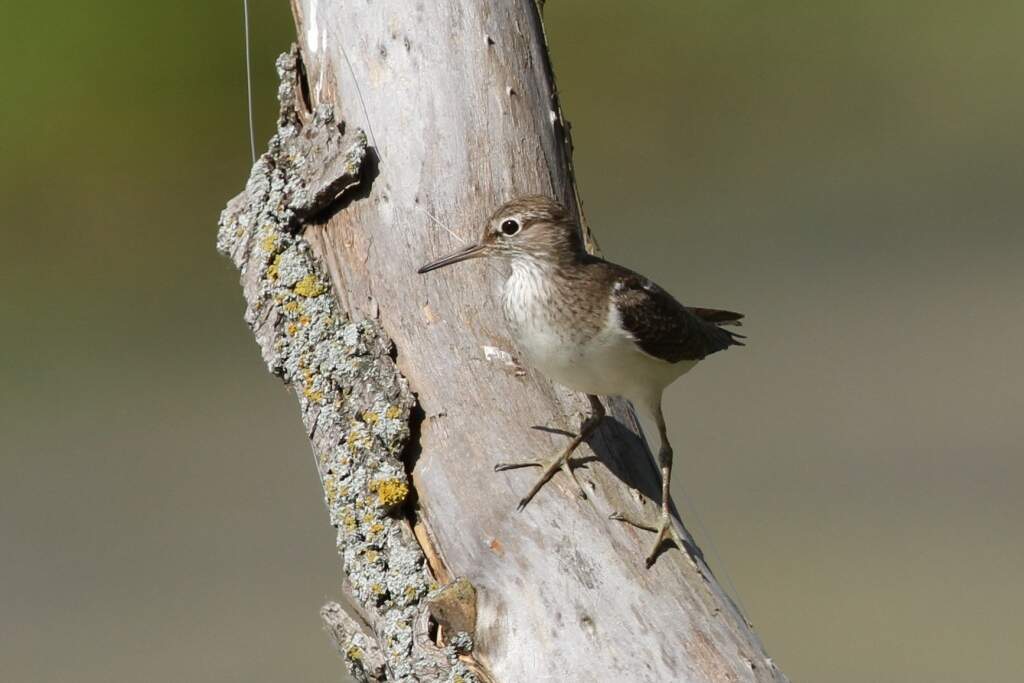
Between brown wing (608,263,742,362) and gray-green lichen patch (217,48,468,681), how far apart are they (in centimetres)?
98

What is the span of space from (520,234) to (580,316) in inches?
16.8

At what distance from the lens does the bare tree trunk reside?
13.1ft

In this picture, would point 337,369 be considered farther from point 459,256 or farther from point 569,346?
point 569,346

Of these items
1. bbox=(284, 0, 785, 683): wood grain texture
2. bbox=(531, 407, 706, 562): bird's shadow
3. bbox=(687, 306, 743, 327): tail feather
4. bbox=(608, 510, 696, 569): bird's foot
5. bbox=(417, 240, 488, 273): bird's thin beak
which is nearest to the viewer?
bbox=(284, 0, 785, 683): wood grain texture

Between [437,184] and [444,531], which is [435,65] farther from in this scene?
[444,531]

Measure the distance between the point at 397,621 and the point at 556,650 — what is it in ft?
1.95

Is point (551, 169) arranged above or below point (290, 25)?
below

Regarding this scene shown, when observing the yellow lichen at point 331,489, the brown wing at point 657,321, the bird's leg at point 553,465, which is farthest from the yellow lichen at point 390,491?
the brown wing at point 657,321

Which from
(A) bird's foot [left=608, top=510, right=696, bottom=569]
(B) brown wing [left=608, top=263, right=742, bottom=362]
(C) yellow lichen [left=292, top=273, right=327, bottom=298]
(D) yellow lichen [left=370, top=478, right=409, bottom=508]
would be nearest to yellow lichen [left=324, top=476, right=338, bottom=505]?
(D) yellow lichen [left=370, top=478, right=409, bottom=508]

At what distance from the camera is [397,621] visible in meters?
4.18

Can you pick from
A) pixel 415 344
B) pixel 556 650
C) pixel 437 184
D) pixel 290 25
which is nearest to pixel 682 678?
pixel 556 650

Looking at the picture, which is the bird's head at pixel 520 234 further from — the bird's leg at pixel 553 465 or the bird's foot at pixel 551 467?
the bird's foot at pixel 551 467

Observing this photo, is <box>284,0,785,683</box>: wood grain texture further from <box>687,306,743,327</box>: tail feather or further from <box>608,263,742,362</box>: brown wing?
<box>687,306,743,327</box>: tail feather

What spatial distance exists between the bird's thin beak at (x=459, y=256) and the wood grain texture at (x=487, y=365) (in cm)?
8
